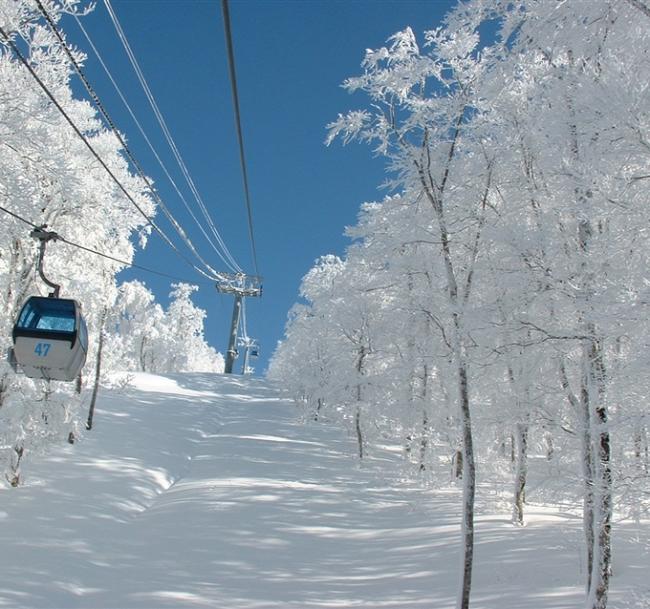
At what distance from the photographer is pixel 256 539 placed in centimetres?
1330

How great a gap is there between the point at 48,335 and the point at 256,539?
8.48 m

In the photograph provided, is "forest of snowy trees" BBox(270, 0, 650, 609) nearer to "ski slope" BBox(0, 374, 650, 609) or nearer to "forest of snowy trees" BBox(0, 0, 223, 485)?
"ski slope" BBox(0, 374, 650, 609)

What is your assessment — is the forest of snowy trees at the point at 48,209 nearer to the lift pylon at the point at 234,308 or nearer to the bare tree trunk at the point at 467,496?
the bare tree trunk at the point at 467,496

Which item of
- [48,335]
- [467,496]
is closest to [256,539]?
[467,496]

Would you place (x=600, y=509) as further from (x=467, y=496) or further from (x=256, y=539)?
(x=256, y=539)

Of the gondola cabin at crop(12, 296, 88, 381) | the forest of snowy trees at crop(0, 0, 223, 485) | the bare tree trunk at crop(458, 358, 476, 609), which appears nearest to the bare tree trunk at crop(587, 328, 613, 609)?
the bare tree trunk at crop(458, 358, 476, 609)

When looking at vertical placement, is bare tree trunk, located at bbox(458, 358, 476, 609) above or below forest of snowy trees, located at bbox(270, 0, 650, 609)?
below

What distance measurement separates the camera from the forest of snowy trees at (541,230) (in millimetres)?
5691

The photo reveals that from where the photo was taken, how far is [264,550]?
1257cm

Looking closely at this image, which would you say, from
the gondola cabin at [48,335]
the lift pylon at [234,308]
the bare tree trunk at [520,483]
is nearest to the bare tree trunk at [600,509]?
the bare tree trunk at [520,483]

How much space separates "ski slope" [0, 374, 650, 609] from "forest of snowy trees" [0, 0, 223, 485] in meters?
2.32

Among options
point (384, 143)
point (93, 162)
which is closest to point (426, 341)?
point (384, 143)

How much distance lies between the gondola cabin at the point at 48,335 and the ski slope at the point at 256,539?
428 cm

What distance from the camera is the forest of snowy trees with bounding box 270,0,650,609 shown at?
569cm
